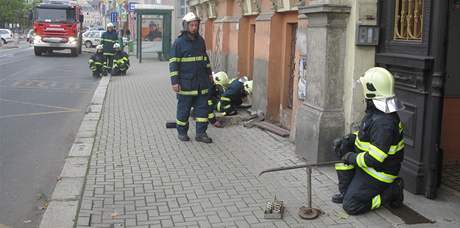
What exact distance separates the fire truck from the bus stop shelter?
5367 millimetres

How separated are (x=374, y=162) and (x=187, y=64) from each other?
4.32 meters

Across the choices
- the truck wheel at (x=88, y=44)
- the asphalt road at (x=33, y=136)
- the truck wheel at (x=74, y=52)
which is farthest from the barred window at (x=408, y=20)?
the truck wheel at (x=88, y=44)

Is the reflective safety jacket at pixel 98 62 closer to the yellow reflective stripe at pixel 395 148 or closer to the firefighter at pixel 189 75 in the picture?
the firefighter at pixel 189 75

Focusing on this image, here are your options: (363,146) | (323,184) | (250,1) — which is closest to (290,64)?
(250,1)

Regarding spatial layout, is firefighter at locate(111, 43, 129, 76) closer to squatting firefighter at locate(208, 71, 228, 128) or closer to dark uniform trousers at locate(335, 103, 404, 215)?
squatting firefighter at locate(208, 71, 228, 128)

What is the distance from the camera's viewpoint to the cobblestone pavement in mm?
5363

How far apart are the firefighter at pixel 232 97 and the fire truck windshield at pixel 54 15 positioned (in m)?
23.8

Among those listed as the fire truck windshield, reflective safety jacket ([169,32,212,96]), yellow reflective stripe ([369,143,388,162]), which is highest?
the fire truck windshield

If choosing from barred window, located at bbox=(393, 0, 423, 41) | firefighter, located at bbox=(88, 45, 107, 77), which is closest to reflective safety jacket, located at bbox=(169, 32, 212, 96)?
barred window, located at bbox=(393, 0, 423, 41)

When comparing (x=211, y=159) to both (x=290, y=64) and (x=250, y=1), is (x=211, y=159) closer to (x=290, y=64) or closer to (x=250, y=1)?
(x=290, y=64)

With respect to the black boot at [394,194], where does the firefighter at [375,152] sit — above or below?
above

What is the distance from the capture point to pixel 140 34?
27.8m

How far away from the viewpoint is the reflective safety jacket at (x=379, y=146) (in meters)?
5.12

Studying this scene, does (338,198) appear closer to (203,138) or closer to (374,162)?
(374,162)
